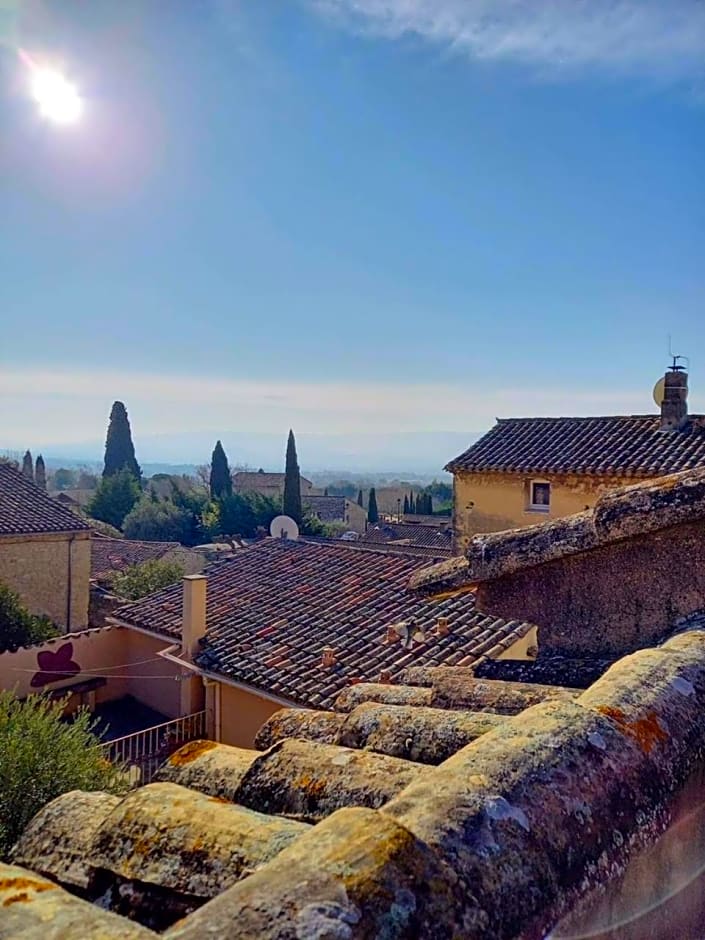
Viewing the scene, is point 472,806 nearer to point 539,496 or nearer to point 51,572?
point 539,496

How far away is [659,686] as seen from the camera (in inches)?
75.7

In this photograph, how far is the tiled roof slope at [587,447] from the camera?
47.8 feet

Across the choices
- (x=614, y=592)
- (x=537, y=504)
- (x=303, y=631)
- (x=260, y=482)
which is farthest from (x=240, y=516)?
(x=614, y=592)

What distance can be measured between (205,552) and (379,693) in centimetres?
2759

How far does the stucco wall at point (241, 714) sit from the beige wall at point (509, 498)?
6235 millimetres

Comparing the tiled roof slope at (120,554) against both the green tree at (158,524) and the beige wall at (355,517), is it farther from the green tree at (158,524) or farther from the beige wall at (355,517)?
the beige wall at (355,517)

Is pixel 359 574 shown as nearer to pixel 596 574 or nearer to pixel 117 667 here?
pixel 117 667

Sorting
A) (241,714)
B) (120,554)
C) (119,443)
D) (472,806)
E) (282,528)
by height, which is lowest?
(241,714)

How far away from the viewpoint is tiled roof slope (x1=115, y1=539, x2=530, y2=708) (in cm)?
907

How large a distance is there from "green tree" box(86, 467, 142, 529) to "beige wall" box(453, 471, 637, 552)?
33948 millimetres

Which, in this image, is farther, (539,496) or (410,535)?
(410,535)

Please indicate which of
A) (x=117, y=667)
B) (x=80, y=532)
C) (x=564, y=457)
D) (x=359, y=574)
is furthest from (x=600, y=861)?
(x=80, y=532)

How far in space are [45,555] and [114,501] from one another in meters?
28.2

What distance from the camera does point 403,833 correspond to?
112cm
